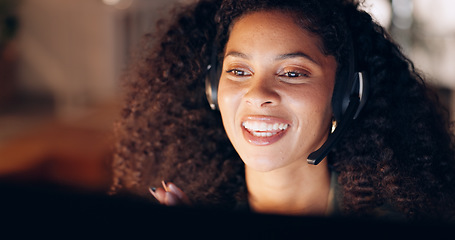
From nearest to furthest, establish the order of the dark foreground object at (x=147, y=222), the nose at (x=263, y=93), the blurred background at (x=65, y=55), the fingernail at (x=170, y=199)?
the dark foreground object at (x=147, y=222) → the nose at (x=263, y=93) → the fingernail at (x=170, y=199) → the blurred background at (x=65, y=55)

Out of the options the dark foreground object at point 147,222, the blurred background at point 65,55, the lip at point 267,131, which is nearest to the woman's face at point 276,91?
the lip at point 267,131

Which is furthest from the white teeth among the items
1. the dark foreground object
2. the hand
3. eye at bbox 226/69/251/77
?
the dark foreground object

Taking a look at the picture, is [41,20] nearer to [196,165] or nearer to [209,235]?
[196,165]

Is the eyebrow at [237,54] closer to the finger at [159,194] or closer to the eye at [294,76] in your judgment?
the eye at [294,76]

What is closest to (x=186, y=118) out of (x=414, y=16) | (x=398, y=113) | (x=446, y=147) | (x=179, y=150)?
(x=179, y=150)

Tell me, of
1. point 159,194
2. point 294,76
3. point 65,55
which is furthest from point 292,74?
point 65,55

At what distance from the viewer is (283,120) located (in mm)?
810

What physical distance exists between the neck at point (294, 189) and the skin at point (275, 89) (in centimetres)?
5

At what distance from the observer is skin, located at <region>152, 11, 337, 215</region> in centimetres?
81

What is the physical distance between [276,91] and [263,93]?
3 cm

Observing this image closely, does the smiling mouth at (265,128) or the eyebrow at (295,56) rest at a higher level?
the eyebrow at (295,56)

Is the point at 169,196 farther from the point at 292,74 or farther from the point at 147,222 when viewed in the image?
the point at 147,222

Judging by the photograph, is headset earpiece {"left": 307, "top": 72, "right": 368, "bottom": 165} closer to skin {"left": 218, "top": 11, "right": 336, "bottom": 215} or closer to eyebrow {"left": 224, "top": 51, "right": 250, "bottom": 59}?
skin {"left": 218, "top": 11, "right": 336, "bottom": 215}

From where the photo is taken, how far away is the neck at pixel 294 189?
3.05 ft
